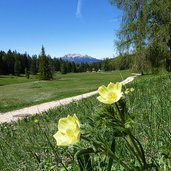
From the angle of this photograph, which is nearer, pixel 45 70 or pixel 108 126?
pixel 108 126

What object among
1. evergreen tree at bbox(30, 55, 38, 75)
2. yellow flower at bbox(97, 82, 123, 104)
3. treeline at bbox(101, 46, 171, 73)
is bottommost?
evergreen tree at bbox(30, 55, 38, 75)

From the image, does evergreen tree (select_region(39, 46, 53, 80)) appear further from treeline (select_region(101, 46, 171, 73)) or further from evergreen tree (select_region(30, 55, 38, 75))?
treeline (select_region(101, 46, 171, 73))

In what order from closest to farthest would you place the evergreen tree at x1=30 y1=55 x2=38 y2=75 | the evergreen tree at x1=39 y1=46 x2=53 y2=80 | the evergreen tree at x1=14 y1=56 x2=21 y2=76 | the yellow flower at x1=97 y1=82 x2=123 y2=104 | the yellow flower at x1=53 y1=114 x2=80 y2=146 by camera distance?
the yellow flower at x1=53 y1=114 x2=80 y2=146 < the yellow flower at x1=97 y1=82 x2=123 y2=104 < the evergreen tree at x1=39 y1=46 x2=53 y2=80 < the evergreen tree at x1=14 y1=56 x2=21 y2=76 < the evergreen tree at x1=30 y1=55 x2=38 y2=75

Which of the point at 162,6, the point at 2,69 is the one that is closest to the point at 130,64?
the point at 162,6

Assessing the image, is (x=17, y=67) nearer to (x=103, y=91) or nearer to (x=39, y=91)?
(x=39, y=91)

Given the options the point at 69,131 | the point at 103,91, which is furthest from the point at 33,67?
the point at 69,131

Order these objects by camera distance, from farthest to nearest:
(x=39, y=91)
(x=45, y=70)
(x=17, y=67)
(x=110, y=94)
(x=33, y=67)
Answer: (x=33, y=67)
(x=17, y=67)
(x=45, y=70)
(x=39, y=91)
(x=110, y=94)

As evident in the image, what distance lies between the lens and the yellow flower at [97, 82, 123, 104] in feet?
4.36

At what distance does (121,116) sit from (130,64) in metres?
33.4

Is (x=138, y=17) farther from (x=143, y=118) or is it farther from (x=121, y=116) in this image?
(x=121, y=116)

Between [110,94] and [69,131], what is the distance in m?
0.24

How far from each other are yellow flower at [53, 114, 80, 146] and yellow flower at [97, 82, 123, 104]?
0.14 m

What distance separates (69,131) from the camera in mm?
1253

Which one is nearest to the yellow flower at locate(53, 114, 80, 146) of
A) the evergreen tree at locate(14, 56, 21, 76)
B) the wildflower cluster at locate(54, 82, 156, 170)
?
the wildflower cluster at locate(54, 82, 156, 170)
